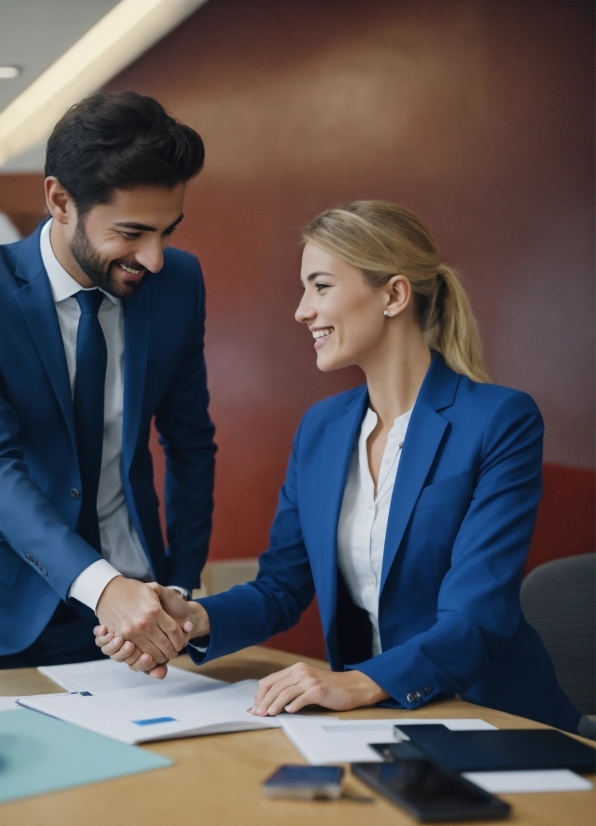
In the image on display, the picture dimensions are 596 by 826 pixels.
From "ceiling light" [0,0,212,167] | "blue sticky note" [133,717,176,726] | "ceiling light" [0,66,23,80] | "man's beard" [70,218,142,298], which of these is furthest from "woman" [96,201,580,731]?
"ceiling light" [0,66,23,80]

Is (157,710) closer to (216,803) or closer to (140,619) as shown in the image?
(140,619)

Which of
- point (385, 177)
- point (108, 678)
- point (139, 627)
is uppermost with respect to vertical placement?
point (385, 177)

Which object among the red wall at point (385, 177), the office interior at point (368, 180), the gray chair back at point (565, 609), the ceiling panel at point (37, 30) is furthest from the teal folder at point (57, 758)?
the ceiling panel at point (37, 30)

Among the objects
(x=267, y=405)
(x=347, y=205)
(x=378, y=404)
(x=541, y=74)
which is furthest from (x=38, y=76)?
(x=378, y=404)

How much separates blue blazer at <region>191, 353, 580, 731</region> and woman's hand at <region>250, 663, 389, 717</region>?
50 millimetres

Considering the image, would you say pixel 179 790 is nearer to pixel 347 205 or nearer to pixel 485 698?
pixel 485 698

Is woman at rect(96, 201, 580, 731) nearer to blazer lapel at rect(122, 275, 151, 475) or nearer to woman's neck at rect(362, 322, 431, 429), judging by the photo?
woman's neck at rect(362, 322, 431, 429)

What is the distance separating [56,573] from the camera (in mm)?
1720

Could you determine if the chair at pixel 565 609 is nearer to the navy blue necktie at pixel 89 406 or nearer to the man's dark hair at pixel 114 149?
the navy blue necktie at pixel 89 406

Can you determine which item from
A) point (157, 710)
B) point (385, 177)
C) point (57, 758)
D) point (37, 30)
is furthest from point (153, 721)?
point (37, 30)

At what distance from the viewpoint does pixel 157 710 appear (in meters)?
1.42

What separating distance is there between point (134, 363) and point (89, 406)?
152 mm

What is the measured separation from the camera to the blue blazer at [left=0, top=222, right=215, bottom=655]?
178 centimetres

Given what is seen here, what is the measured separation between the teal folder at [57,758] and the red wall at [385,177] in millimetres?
2235
